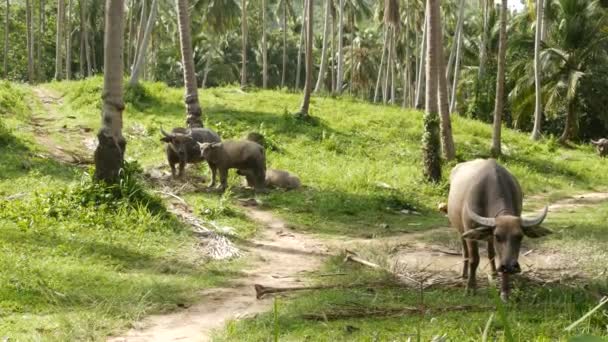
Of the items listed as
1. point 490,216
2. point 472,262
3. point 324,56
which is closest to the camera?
point 490,216

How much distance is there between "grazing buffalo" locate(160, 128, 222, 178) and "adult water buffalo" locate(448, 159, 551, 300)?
734cm

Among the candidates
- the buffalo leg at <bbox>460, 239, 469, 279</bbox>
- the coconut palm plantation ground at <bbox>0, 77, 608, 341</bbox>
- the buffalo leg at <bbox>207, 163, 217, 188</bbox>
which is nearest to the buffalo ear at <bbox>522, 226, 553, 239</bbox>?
the coconut palm plantation ground at <bbox>0, 77, 608, 341</bbox>

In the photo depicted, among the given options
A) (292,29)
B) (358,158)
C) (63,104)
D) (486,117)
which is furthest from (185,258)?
(292,29)

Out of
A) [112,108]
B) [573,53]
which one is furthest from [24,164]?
[573,53]

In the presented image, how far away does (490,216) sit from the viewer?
735cm

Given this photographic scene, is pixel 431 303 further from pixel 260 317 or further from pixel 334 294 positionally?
pixel 260 317

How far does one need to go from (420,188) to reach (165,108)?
10.4 meters

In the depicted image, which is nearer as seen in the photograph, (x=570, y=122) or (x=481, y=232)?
(x=481, y=232)

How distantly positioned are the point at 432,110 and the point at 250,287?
8.97m

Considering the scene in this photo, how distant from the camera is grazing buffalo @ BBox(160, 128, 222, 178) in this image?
1442cm

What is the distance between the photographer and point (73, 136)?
723 inches

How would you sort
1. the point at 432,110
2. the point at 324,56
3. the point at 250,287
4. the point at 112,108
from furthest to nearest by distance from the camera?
the point at 324,56, the point at 432,110, the point at 112,108, the point at 250,287

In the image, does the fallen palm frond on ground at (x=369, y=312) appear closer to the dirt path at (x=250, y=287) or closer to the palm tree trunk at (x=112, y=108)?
the dirt path at (x=250, y=287)

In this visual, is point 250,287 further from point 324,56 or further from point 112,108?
point 324,56
